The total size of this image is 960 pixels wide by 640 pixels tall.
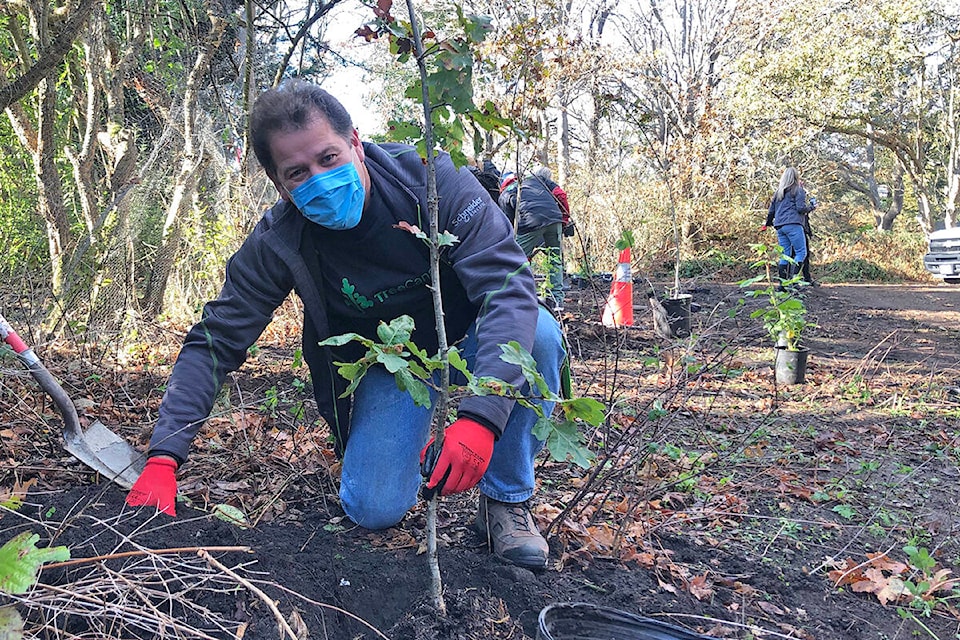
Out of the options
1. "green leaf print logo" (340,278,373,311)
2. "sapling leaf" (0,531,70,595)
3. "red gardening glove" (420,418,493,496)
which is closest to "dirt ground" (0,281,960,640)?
"sapling leaf" (0,531,70,595)

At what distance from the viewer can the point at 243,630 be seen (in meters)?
1.55

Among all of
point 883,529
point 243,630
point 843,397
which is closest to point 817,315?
Answer: point 843,397

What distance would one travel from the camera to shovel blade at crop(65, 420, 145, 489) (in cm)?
238

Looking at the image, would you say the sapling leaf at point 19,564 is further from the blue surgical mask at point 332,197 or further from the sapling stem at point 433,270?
the blue surgical mask at point 332,197

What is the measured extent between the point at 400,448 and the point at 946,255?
15.9 m

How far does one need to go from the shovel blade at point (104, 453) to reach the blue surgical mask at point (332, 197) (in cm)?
100

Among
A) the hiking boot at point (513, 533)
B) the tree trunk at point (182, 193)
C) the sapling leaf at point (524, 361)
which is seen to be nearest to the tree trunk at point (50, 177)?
the tree trunk at point (182, 193)

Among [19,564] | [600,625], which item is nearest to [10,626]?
[19,564]

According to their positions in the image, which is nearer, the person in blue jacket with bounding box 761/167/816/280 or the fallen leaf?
the fallen leaf

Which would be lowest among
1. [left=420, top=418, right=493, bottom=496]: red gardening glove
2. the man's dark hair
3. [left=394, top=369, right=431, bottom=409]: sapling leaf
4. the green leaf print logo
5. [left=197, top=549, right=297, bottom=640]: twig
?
[left=197, top=549, right=297, bottom=640]: twig

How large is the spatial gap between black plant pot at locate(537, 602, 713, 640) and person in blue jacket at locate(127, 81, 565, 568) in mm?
376

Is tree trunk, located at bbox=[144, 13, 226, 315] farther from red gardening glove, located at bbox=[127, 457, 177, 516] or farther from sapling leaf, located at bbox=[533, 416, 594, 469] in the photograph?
sapling leaf, located at bbox=[533, 416, 594, 469]

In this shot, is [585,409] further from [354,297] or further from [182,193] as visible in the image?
[182,193]

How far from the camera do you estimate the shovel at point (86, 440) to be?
7.88 ft
